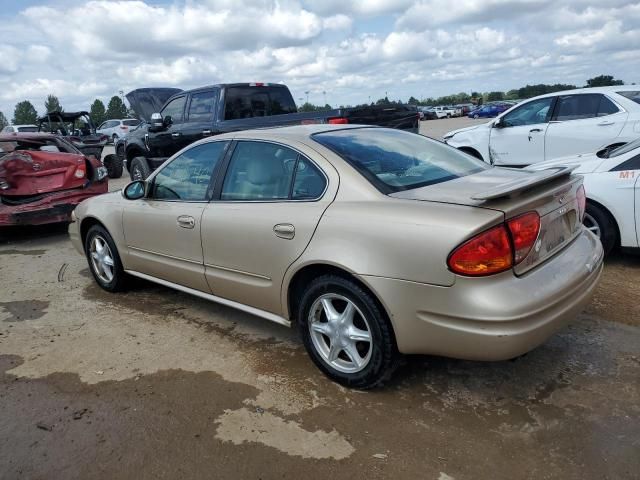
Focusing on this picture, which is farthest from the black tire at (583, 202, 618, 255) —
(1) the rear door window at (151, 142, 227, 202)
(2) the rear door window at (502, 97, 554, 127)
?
(2) the rear door window at (502, 97, 554, 127)

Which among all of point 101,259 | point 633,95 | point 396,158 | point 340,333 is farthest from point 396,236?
point 633,95

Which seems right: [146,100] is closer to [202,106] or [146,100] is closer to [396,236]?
[202,106]

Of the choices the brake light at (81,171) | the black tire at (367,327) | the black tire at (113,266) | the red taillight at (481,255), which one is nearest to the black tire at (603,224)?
the red taillight at (481,255)

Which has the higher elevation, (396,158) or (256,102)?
(256,102)

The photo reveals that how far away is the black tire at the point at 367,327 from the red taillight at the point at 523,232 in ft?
2.46

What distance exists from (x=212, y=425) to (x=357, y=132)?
2135 mm

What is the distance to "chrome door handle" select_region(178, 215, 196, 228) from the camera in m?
3.83

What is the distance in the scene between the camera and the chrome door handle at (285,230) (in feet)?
10.3

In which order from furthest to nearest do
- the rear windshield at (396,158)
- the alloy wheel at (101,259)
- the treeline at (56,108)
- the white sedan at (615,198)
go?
the treeline at (56,108), the alloy wheel at (101,259), the white sedan at (615,198), the rear windshield at (396,158)

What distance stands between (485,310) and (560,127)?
Answer: 6457 millimetres

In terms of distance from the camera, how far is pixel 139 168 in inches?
427

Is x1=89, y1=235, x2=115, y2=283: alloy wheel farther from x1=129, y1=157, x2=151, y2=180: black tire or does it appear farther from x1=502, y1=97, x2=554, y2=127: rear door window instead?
x1=502, y1=97, x2=554, y2=127: rear door window

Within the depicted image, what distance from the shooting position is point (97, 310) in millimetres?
4621

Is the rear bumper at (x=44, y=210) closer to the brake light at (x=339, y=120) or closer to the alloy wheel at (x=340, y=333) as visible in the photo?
the brake light at (x=339, y=120)
